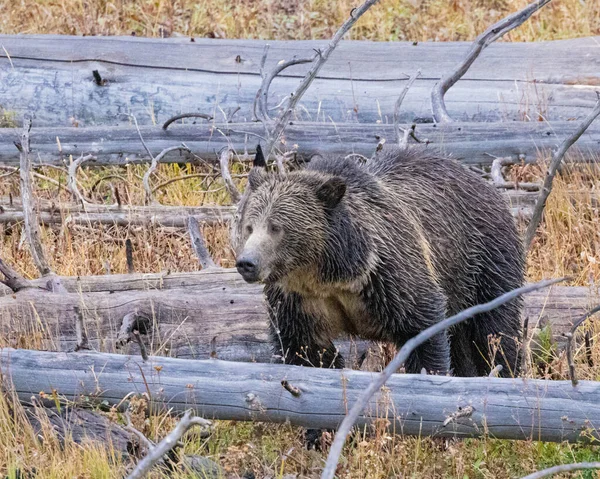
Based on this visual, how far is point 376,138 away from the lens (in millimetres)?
7594

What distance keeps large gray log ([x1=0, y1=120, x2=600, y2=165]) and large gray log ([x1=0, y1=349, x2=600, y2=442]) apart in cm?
309

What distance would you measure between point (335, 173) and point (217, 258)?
7.17 feet

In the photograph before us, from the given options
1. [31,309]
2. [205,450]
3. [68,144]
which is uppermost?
[68,144]

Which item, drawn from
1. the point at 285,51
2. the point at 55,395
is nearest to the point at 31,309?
the point at 55,395

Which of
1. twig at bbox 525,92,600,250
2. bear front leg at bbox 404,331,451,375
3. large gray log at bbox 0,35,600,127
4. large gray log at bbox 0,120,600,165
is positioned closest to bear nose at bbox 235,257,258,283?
bear front leg at bbox 404,331,451,375

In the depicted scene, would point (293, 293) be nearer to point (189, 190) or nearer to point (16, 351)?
point (16, 351)

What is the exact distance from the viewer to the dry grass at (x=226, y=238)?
183 inches

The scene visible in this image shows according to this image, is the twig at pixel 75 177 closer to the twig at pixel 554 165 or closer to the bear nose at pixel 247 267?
the bear nose at pixel 247 267

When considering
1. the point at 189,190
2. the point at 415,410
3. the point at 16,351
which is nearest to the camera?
the point at 415,410

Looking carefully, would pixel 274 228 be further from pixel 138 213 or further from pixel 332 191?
pixel 138 213

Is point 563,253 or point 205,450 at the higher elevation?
point 563,253

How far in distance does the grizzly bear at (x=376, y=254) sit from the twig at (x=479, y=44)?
4.57ft

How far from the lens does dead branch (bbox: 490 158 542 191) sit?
7.20 metres

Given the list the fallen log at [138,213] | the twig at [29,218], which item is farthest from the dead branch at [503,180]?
the twig at [29,218]
